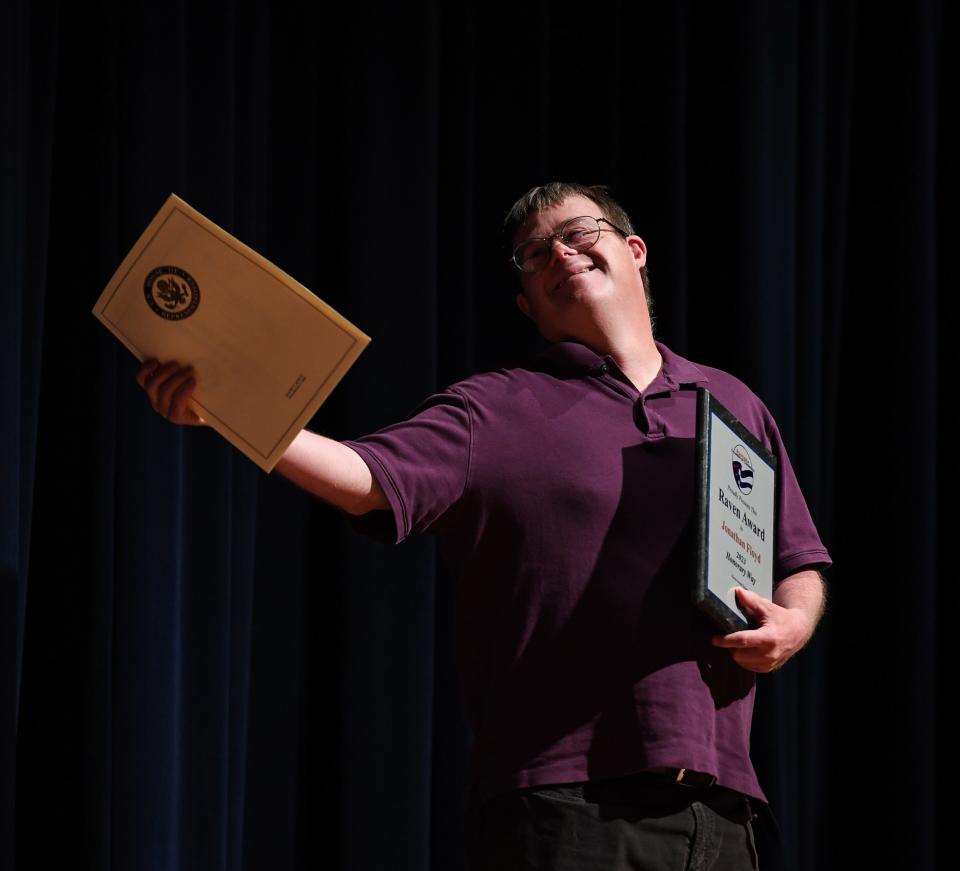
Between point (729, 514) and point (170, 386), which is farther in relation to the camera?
point (729, 514)

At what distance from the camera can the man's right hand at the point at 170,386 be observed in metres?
1.25

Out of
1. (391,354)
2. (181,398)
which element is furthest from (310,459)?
(391,354)

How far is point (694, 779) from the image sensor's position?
1.38 metres

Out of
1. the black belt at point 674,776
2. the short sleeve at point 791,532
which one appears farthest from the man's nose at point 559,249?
the black belt at point 674,776

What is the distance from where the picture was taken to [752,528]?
1490mm

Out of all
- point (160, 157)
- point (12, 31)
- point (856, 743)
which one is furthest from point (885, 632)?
point (12, 31)

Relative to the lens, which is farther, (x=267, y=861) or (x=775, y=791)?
(x=775, y=791)

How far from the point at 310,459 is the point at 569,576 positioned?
1.08 ft

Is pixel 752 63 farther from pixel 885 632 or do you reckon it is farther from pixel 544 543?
pixel 544 543

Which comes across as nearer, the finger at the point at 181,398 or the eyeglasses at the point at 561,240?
the finger at the point at 181,398

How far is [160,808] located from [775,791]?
111 centimetres

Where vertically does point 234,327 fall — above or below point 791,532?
above

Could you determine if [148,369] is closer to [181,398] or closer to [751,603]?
[181,398]

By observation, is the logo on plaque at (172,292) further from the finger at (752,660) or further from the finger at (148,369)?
the finger at (752,660)
